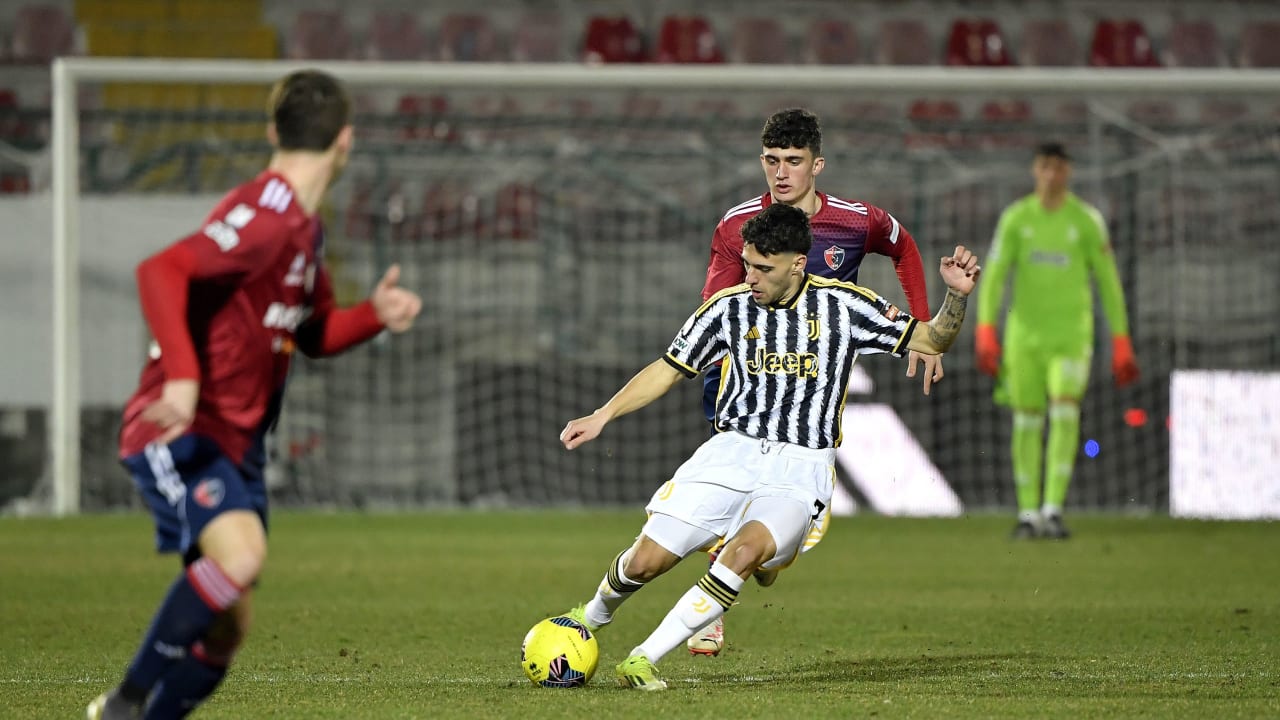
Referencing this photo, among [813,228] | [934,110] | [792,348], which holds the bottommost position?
[792,348]

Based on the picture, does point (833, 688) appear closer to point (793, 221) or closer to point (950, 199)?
point (793, 221)

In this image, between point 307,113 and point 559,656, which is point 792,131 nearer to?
point 559,656

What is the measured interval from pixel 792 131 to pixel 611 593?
5.78 feet

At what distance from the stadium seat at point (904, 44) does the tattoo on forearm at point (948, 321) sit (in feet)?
45.7

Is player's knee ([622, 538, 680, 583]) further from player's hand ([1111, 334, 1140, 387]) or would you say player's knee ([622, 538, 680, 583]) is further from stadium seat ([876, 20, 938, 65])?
stadium seat ([876, 20, 938, 65])

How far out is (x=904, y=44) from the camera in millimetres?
18969

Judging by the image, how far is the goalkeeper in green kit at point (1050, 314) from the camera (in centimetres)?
1068

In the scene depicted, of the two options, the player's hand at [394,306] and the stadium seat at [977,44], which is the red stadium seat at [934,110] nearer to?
the stadium seat at [977,44]

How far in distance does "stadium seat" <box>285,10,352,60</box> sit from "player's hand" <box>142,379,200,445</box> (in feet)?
50.4

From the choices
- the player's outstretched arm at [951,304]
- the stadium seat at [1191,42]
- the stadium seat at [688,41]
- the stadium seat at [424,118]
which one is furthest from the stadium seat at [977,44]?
the player's outstretched arm at [951,304]

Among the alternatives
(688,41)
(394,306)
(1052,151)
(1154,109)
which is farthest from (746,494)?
(1154,109)

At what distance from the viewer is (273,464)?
13367mm

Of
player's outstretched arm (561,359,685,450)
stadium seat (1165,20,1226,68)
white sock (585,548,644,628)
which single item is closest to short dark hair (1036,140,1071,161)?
player's outstretched arm (561,359,685,450)

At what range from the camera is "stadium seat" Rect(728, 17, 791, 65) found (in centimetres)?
1898
